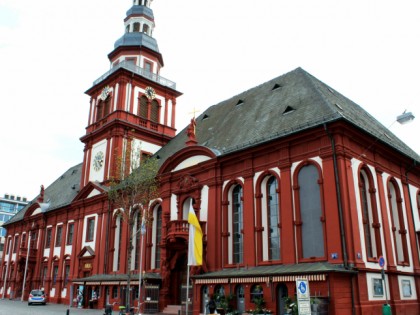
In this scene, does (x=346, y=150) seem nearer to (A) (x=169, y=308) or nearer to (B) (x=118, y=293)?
(A) (x=169, y=308)

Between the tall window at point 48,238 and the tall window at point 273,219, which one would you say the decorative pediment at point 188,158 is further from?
the tall window at point 48,238

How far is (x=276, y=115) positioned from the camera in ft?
90.8

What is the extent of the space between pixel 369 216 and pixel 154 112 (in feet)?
83.6

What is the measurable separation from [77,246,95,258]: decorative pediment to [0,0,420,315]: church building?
0.11m

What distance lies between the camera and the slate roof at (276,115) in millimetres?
24547

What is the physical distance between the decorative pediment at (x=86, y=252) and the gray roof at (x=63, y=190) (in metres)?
6.70

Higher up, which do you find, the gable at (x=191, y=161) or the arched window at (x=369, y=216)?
the gable at (x=191, y=161)

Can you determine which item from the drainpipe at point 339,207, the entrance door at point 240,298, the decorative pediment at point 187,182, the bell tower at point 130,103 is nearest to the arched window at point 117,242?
the bell tower at point 130,103

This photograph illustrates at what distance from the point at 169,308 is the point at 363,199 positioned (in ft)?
46.6

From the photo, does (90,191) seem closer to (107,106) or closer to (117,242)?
(117,242)

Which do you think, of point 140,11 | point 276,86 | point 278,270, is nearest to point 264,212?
point 278,270

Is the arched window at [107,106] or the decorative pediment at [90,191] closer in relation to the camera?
the decorative pediment at [90,191]

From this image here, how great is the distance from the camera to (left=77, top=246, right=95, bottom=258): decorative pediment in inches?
1476

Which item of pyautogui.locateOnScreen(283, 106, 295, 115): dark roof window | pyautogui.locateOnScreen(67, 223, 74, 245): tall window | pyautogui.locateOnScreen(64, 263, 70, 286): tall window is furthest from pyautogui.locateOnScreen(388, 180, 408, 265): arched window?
pyautogui.locateOnScreen(67, 223, 74, 245): tall window
